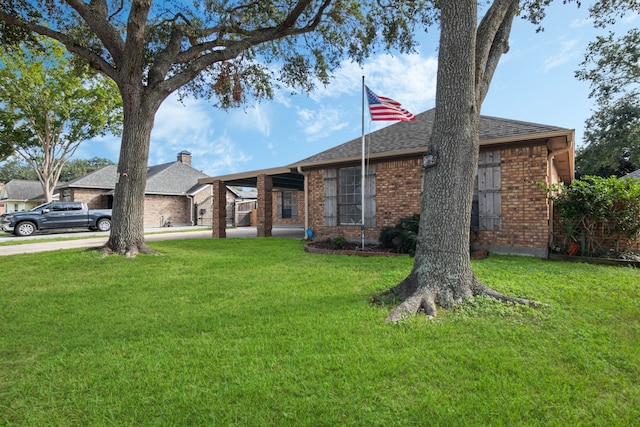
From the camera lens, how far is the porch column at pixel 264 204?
1262cm

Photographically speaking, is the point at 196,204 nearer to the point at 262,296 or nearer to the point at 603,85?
the point at 262,296

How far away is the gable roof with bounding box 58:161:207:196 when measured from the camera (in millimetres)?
23375

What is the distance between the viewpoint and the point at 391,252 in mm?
8148

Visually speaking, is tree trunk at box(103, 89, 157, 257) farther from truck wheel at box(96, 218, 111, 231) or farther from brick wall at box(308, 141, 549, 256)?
truck wheel at box(96, 218, 111, 231)

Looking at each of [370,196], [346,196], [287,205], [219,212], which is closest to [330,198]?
[346,196]

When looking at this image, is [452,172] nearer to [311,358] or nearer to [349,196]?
[311,358]

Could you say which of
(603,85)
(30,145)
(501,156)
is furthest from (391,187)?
(30,145)

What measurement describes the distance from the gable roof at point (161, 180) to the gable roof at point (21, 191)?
16.9 metres

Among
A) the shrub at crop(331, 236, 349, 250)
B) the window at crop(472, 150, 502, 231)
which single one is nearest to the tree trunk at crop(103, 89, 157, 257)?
the shrub at crop(331, 236, 349, 250)

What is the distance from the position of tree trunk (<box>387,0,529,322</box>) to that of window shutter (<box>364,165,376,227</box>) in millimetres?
5820

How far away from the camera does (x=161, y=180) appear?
24734 mm

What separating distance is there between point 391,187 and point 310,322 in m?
6.88

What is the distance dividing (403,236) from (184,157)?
86.8 ft

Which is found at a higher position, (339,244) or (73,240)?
(339,244)
